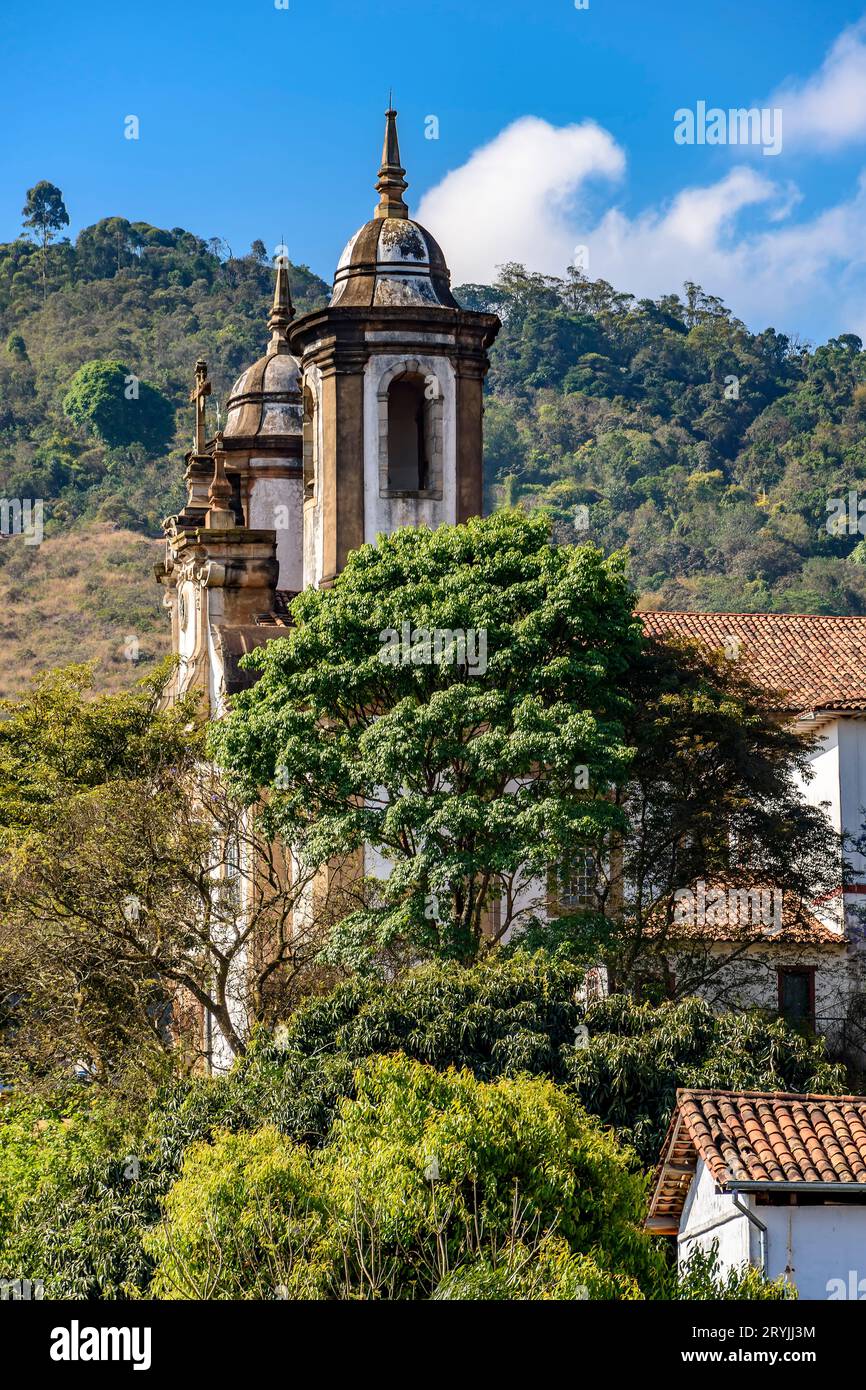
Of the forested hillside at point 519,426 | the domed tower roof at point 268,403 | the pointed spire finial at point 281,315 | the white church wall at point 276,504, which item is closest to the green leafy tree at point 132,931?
the white church wall at point 276,504

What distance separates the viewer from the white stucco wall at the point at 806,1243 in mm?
19531

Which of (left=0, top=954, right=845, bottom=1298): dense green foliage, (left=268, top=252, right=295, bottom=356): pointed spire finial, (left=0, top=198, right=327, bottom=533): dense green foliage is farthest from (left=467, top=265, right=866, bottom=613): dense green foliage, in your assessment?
(left=0, top=954, right=845, bottom=1298): dense green foliage

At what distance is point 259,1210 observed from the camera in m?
16.0

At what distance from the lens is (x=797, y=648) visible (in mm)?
36625

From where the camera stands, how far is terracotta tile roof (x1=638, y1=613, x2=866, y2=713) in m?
34.8

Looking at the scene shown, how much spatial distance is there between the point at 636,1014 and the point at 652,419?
81.3m

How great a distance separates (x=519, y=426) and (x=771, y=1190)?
86.3 m

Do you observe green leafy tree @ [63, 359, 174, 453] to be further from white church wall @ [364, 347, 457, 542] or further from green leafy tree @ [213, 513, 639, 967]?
green leafy tree @ [213, 513, 639, 967]

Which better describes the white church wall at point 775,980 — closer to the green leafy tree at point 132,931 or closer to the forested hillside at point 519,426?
the green leafy tree at point 132,931

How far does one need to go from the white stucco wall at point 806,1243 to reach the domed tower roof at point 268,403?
70.2 ft

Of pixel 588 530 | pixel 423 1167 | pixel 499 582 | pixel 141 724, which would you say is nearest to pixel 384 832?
pixel 499 582

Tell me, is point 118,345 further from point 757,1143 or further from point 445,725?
point 757,1143

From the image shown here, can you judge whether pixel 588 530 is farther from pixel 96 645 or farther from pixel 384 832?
pixel 384 832

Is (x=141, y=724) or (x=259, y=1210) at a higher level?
(x=141, y=724)
